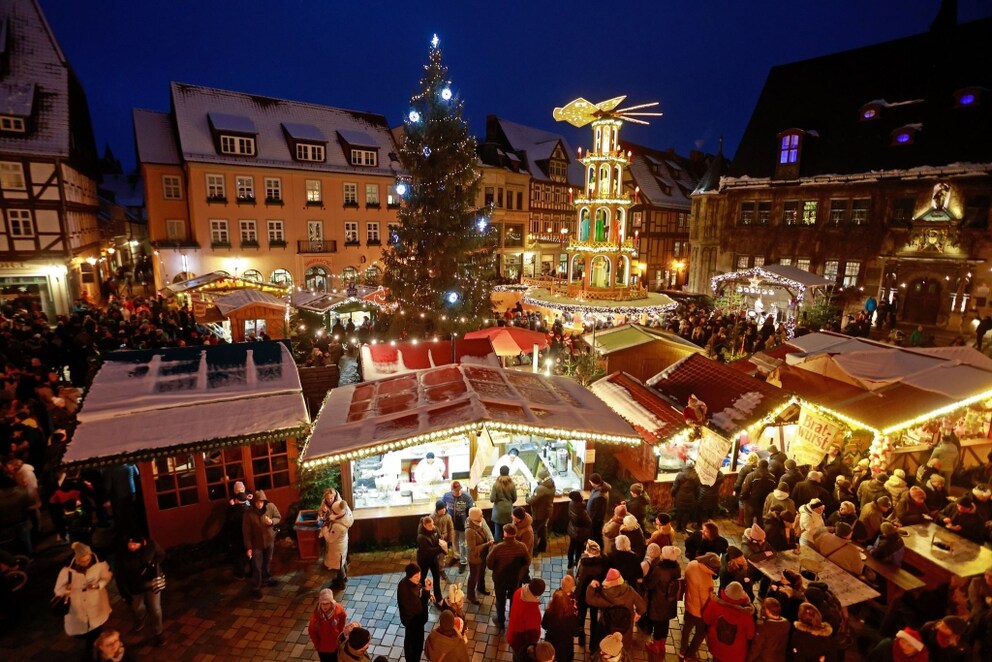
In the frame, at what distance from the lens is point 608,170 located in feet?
70.7

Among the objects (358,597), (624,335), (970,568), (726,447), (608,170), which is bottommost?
(358,597)

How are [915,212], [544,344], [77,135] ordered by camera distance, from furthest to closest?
1. [77,135]
2. [915,212]
3. [544,344]

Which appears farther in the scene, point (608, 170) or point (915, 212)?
point (915, 212)

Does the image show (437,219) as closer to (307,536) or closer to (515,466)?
(515,466)

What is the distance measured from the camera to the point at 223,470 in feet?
29.5

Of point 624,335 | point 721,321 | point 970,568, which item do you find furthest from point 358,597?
point 721,321

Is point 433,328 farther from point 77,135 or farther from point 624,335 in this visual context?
point 77,135

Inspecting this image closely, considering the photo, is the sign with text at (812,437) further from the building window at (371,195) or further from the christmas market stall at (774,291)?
the building window at (371,195)

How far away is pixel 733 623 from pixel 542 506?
3.49 m

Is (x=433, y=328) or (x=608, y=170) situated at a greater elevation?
(x=608, y=170)

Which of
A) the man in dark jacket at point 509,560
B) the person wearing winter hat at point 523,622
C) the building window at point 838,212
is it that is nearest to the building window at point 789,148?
the building window at point 838,212

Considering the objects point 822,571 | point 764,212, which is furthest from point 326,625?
point 764,212

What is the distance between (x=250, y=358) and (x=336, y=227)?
23.9 meters

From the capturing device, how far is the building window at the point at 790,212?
92.9ft
